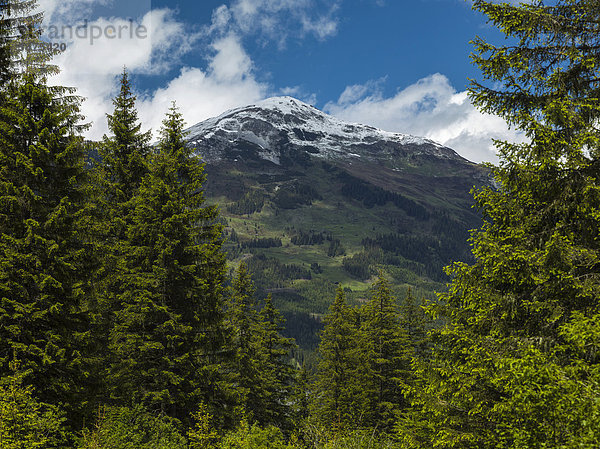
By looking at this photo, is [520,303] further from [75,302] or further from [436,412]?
[75,302]

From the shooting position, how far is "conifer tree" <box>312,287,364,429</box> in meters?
29.2

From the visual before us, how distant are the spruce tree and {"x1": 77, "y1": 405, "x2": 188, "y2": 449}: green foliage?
771 centimetres

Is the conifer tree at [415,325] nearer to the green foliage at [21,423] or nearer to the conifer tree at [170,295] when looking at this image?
the conifer tree at [170,295]

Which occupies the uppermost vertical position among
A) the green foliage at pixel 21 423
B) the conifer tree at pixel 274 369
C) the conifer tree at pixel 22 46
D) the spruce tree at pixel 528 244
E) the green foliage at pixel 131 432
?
the conifer tree at pixel 22 46

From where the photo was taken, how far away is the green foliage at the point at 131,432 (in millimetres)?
10727

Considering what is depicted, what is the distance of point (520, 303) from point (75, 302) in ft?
45.7

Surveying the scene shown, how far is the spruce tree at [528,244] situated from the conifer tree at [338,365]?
19.8 meters

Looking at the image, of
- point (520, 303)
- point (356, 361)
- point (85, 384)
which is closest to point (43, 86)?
point (85, 384)

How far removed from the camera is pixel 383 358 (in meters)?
27.5

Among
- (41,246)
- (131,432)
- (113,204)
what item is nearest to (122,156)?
(113,204)

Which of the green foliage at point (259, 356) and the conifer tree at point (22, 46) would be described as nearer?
the conifer tree at point (22, 46)

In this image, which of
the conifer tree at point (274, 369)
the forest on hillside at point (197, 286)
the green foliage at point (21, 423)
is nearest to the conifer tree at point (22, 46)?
the forest on hillside at point (197, 286)

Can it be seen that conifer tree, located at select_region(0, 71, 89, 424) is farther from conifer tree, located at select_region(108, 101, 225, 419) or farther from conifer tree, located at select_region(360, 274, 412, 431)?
conifer tree, located at select_region(360, 274, 412, 431)

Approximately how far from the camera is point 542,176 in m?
8.84
